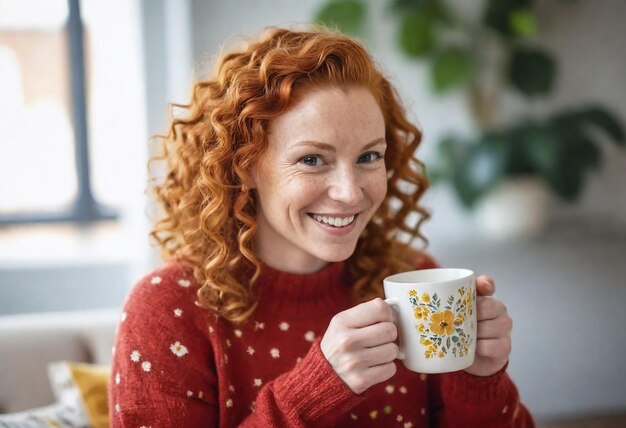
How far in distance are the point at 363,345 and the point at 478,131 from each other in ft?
6.96

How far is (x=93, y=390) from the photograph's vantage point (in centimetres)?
150

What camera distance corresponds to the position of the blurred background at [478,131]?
2904 mm

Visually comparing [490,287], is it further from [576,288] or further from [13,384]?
[576,288]

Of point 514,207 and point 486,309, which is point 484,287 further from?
point 514,207

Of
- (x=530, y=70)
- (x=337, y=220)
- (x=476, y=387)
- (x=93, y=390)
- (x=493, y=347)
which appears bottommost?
(x=93, y=390)

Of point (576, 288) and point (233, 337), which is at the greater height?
point (233, 337)

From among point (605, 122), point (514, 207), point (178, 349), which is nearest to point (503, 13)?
point (605, 122)

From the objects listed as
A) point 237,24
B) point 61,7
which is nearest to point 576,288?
point 237,24

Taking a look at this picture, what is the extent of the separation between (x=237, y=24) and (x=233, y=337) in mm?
1855

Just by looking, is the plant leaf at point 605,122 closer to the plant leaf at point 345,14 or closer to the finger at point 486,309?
the plant leaf at point 345,14

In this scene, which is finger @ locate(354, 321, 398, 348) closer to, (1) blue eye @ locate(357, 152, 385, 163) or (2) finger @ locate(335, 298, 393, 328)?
(2) finger @ locate(335, 298, 393, 328)

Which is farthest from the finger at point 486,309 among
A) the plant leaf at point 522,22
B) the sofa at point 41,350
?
the plant leaf at point 522,22

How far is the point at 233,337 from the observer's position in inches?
51.1

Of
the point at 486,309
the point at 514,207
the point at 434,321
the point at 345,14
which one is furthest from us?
the point at 514,207
